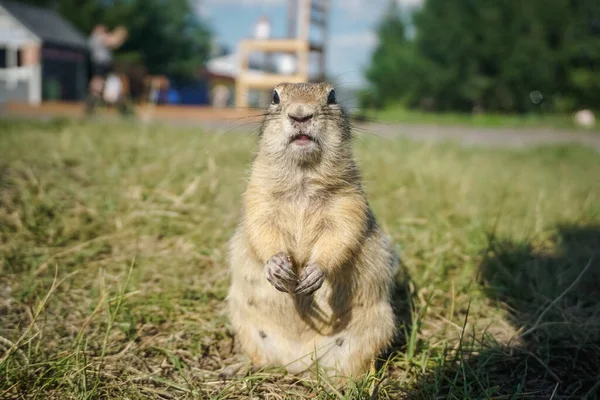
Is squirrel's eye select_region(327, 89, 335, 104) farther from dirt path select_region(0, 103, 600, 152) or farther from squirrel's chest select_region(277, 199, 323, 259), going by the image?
dirt path select_region(0, 103, 600, 152)

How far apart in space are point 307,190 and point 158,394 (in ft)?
3.21

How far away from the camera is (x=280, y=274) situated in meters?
1.94

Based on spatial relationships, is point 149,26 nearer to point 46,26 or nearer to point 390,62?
point 46,26

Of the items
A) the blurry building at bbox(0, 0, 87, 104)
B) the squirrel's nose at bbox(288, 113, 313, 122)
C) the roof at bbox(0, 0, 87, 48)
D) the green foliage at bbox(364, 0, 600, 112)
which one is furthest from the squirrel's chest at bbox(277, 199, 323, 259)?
the green foliage at bbox(364, 0, 600, 112)

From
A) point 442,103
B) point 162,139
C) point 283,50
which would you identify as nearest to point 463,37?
point 442,103

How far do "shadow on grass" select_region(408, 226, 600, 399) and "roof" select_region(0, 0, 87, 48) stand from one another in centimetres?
1911

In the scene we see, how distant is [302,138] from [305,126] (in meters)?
0.05

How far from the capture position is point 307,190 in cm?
219

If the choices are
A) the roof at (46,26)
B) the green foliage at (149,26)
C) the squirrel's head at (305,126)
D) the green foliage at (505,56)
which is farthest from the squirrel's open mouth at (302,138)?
the green foliage at (149,26)

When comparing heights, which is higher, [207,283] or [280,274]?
[280,274]

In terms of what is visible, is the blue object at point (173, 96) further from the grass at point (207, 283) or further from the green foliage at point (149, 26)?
the grass at point (207, 283)

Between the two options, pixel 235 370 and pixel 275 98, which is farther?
pixel 275 98

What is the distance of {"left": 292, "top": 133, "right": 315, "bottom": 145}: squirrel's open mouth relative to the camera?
6.86ft

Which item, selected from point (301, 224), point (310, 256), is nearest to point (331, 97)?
point (301, 224)
